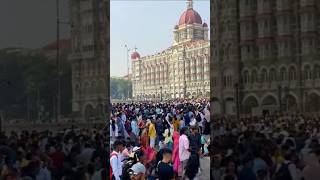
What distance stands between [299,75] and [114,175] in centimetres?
1329

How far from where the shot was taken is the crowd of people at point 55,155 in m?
6.54

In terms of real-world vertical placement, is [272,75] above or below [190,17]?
below

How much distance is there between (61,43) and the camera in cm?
912

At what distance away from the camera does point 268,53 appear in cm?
1841

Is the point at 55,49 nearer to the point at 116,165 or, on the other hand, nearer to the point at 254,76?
the point at 116,165

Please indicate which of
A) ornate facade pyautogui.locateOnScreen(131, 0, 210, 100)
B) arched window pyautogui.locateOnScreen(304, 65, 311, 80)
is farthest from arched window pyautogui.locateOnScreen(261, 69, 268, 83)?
ornate facade pyautogui.locateOnScreen(131, 0, 210, 100)

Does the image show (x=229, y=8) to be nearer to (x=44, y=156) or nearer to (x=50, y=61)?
(x=50, y=61)

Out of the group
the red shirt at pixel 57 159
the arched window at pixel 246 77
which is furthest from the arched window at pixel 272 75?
the red shirt at pixel 57 159

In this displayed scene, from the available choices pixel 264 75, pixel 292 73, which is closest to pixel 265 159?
pixel 264 75

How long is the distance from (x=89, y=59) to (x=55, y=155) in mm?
2302

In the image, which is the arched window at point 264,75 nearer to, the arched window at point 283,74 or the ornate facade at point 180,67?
the arched window at point 283,74

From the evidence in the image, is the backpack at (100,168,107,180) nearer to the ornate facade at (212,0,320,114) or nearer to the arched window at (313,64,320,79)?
the ornate facade at (212,0,320,114)

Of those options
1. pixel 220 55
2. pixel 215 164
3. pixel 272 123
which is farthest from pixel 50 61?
pixel 220 55

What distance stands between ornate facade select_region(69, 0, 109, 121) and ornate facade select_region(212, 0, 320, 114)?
8588 millimetres
